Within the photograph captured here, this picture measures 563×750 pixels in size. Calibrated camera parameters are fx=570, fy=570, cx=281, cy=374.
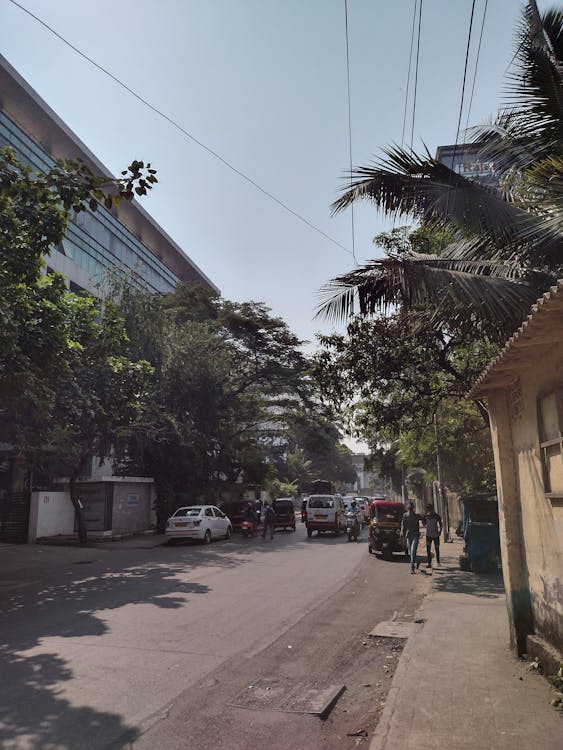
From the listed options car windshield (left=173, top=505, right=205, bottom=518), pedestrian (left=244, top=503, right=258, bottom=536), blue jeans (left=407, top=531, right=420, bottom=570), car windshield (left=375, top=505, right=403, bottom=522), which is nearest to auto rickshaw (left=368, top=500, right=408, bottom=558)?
car windshield (left=375, top=505, right=403, bottom=522)

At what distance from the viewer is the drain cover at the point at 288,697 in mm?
5230

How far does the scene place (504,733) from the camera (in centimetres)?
439

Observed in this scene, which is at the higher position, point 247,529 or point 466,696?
point 247,529

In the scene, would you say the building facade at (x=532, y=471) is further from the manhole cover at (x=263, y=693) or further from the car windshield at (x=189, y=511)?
the car windshield at (x=189, y=511)

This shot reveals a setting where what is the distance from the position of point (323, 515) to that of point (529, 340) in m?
24.5

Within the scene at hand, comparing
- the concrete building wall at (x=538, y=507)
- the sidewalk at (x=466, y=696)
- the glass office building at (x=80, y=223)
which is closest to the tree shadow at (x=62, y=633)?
the sidewalk at (x=466, y=696)

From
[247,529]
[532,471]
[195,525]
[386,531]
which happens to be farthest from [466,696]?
[247,529]

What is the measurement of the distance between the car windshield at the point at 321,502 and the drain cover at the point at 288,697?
23081 millimetres

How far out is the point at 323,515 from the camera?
28406 mm

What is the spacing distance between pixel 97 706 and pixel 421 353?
10333mm

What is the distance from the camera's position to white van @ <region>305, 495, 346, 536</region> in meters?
28.3

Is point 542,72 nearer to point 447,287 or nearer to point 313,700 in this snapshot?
point 447,287

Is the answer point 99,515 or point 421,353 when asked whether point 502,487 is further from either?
point 99,515

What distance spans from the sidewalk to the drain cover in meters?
0.61
